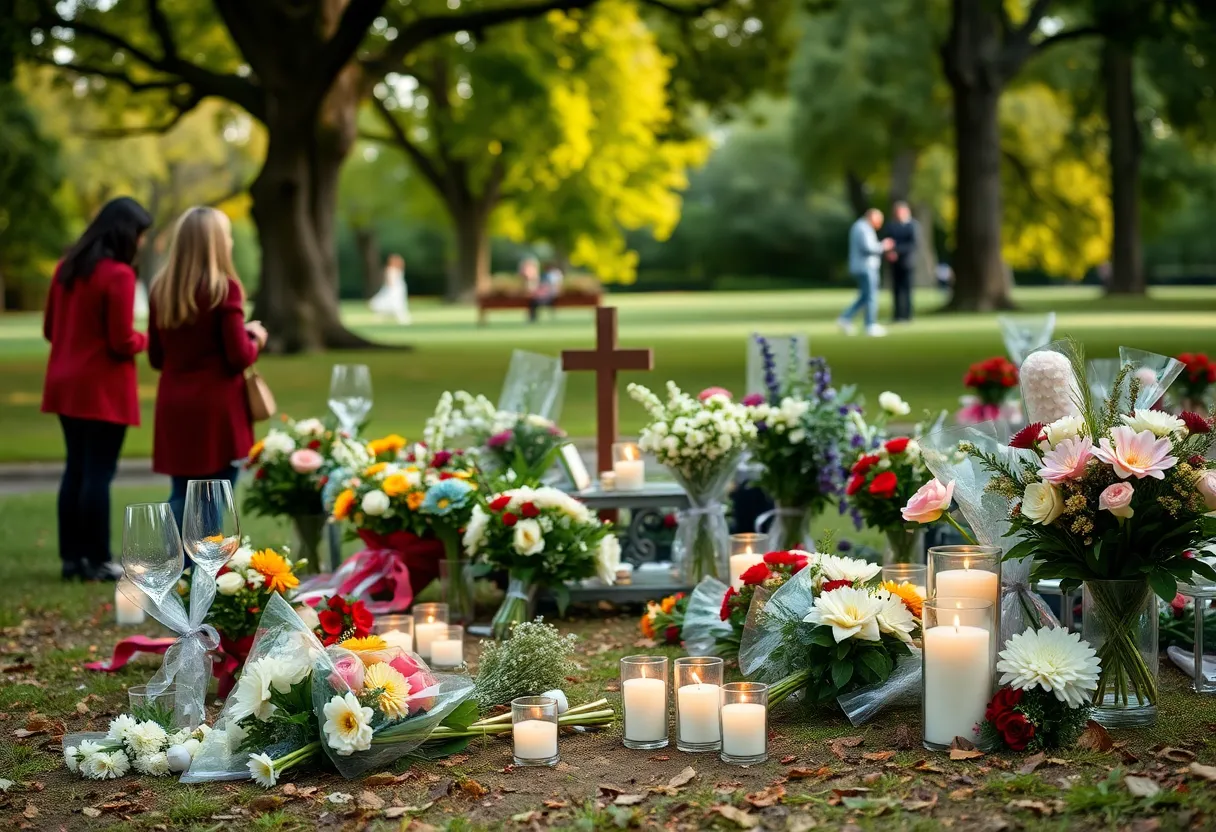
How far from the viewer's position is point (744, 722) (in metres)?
4.84

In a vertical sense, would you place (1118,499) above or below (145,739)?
above

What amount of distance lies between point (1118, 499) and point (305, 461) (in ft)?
15.8

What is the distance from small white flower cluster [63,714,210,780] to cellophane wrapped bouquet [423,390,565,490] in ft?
10.0

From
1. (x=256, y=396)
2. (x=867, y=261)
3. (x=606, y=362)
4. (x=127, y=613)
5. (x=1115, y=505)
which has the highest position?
(x=867, y=261)

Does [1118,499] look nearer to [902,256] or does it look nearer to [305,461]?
[305,461]

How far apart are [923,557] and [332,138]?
20429 mm

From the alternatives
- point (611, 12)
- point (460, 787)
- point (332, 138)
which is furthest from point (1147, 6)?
point (460, 787)

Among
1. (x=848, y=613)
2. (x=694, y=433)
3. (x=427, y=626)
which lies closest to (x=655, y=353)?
(x=694, y=433)

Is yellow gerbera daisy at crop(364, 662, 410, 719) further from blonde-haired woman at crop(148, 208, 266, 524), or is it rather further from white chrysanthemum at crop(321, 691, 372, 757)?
blonde-haired woman at crop(148, 208, 266, 524)

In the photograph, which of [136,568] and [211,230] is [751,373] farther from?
[136,568]

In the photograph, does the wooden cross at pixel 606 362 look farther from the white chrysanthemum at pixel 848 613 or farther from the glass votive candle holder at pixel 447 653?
the white chrysanthemum at pixel 848 613

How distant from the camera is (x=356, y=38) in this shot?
23484 millimetres

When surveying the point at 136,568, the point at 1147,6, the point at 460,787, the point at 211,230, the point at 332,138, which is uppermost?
the point at 1147,6

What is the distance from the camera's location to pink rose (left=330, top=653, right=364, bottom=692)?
4852mm
